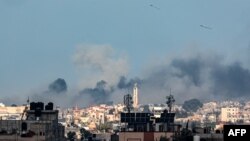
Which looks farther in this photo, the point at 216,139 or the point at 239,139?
the point at 216,139

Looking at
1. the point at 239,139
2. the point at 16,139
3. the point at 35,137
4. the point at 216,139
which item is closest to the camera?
the point at 239,139

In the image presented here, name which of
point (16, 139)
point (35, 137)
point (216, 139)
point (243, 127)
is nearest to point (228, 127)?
point (243, 127)

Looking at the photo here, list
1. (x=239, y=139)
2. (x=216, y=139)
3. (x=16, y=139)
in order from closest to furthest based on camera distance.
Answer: (x=239, y=139)
(x=216, y=139)
(x=16, y=139)

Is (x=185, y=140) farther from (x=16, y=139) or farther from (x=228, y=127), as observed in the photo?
(x=228, y=127)

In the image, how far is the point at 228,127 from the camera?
51406 mm

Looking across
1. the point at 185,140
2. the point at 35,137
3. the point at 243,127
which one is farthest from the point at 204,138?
the point at 243,127

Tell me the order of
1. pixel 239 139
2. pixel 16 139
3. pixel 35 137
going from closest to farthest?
pixel 239 139
pixel 16 139
pixel 35 137

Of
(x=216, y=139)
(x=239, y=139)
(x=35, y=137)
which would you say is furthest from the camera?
(x=35, y=137)

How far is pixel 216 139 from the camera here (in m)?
158

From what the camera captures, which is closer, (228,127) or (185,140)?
(228,127)

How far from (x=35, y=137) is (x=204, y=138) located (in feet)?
140

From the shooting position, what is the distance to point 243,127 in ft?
169

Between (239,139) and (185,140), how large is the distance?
137715 mm

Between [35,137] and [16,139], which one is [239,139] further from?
[35,137]
